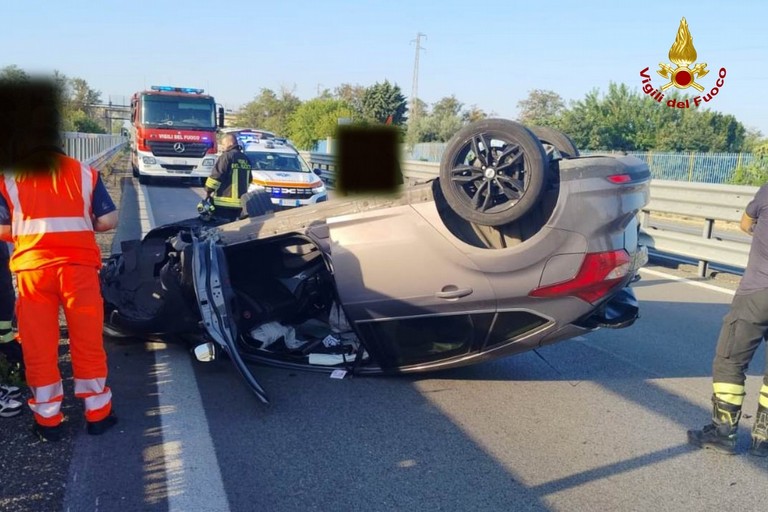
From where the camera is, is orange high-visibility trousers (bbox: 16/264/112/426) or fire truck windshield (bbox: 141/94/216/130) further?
fire truck windshield (bbox: 141/94/216/130)

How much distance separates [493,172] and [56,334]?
2551 mm

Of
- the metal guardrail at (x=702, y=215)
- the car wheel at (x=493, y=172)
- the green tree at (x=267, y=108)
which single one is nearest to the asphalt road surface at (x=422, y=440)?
the car wheel at (x=493, y=172)

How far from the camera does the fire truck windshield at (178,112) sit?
2139cm

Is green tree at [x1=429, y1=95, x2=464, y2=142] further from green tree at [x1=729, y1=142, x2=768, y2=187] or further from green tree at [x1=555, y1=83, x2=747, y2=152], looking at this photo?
green tree at [x1=729, y1=142, x2=768, y2=187]

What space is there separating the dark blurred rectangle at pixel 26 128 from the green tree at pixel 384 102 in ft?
140

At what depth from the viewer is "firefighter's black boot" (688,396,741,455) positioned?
12.5 ft

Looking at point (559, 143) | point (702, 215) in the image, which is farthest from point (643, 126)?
point (559, 143)

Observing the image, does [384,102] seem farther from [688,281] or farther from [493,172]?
[493,172]

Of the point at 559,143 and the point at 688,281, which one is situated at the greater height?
the point at 559,143

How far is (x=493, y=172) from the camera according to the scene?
4.12 metres

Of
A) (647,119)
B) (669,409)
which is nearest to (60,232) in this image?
(669,409)

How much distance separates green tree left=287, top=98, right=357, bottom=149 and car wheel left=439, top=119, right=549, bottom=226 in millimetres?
37827

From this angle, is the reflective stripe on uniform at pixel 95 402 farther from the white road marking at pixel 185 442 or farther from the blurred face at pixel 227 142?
the blurred face at pixel 227 142

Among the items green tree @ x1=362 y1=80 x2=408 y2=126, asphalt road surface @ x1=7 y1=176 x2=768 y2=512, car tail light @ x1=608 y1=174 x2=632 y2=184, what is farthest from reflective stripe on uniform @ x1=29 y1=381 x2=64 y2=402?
green tree @ x1=362 y1=80 x2=408 y2=126
